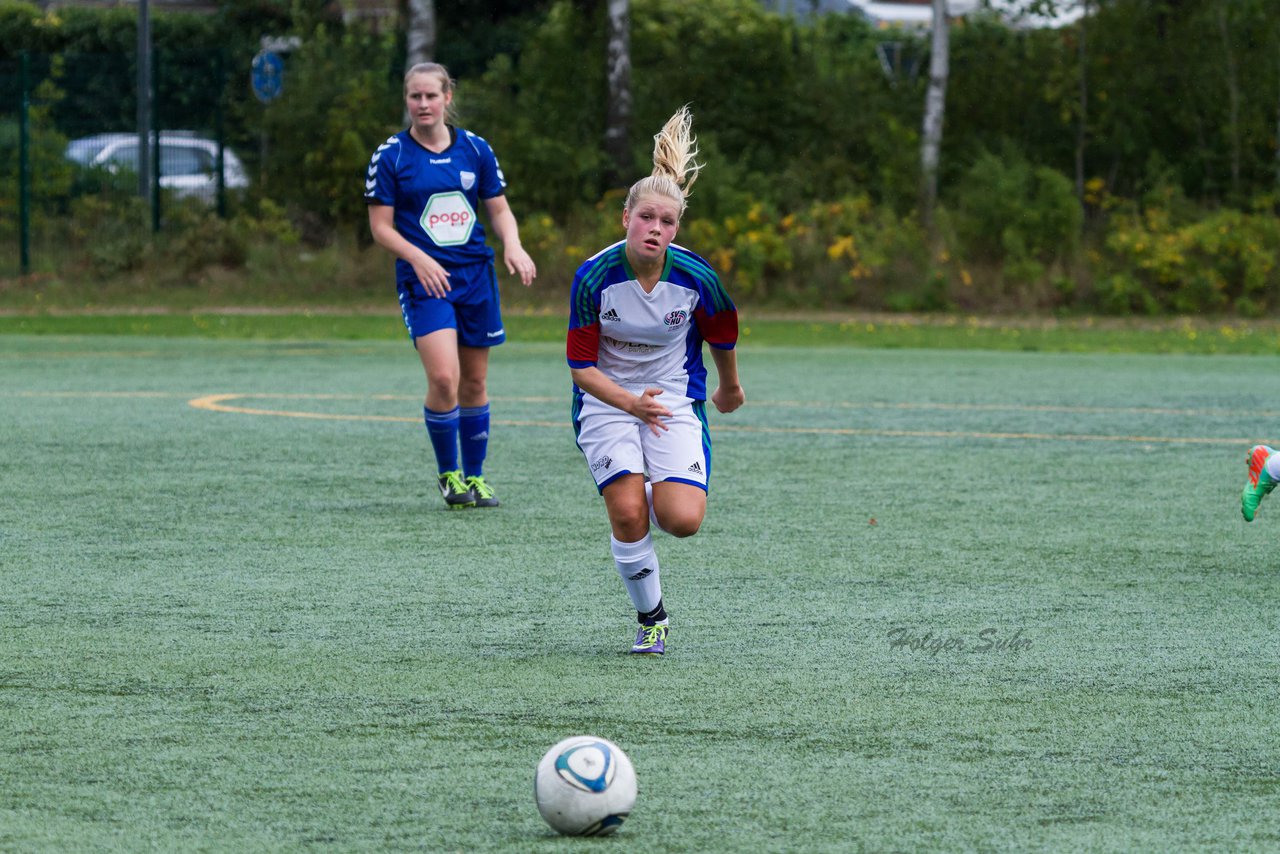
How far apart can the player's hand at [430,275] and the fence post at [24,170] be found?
1857 centimetres

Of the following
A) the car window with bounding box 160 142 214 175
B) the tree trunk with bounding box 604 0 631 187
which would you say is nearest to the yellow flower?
the tree trunk with bounding box 604 0 631 187

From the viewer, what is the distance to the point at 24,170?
25562 mm

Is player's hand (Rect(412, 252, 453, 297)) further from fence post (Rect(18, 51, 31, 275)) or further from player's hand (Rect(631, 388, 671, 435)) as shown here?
fence post (Rect(18, 51, 31, 275))

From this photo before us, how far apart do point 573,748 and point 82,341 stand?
54.4 feet

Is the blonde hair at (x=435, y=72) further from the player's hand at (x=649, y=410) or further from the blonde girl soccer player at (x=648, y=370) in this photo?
the player's hand at (x=649, y=410)

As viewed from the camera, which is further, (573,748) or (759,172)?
(759,172)

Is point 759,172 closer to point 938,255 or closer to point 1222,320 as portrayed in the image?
point 938,255

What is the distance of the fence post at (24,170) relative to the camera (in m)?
25.5

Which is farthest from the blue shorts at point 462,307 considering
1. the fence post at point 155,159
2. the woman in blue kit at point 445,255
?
the fence post at point 155,159

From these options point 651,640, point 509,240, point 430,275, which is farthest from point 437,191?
point 651,640

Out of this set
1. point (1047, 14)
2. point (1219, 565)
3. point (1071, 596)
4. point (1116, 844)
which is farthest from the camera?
point (1047, 14)

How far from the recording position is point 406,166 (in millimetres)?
8891

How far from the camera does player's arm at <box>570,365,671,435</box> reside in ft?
18.7

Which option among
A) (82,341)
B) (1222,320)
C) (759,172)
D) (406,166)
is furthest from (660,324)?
(759,172)
